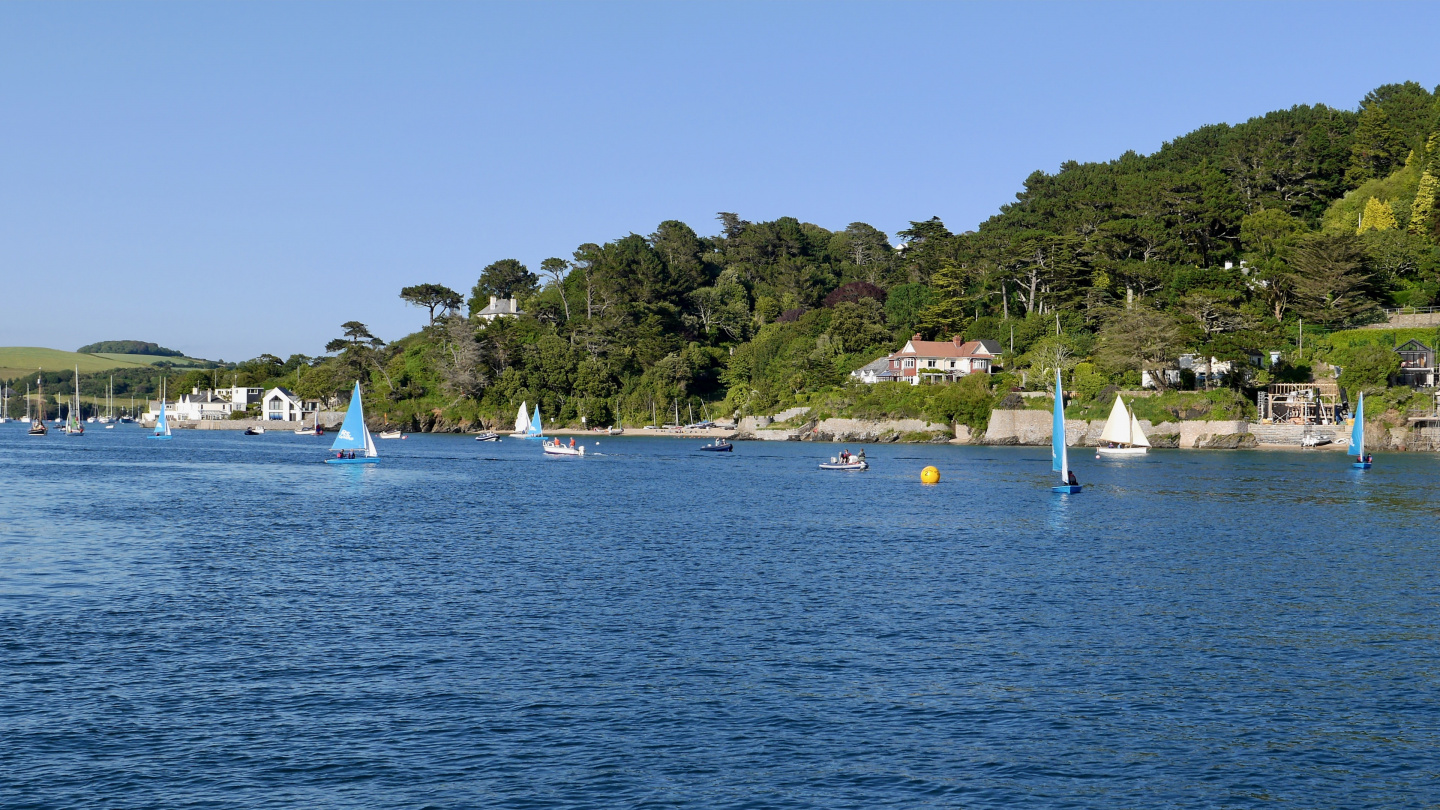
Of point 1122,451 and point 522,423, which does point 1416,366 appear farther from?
point 522,423

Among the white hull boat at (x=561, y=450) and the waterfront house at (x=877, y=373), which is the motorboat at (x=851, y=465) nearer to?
the white hull boat at (x=561, y=450)

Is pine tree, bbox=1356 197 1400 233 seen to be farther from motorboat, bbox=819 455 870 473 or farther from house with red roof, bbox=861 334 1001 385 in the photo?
motorboat, bbox=819 455 870 473

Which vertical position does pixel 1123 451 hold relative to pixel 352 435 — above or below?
below

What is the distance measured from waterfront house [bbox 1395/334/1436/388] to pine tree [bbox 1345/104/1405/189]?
5858 cm

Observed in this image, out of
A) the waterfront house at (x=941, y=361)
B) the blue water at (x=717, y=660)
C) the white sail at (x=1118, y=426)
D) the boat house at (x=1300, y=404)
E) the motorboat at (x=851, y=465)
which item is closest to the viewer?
the blue water at (x=717, y=660)

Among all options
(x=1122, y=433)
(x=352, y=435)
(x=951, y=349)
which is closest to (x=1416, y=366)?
(x=1122, y=433)

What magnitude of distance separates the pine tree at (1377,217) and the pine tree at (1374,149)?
1877 cm

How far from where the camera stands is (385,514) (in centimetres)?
6234

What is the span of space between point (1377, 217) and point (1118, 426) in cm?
7043

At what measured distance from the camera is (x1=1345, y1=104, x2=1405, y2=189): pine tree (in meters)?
179

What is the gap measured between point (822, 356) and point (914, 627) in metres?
147

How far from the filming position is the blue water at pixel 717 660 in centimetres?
1914

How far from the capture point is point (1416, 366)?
131m

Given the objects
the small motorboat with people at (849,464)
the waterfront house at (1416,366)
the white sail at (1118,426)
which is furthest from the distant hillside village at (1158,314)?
the small motorboat with people at (849,464)
